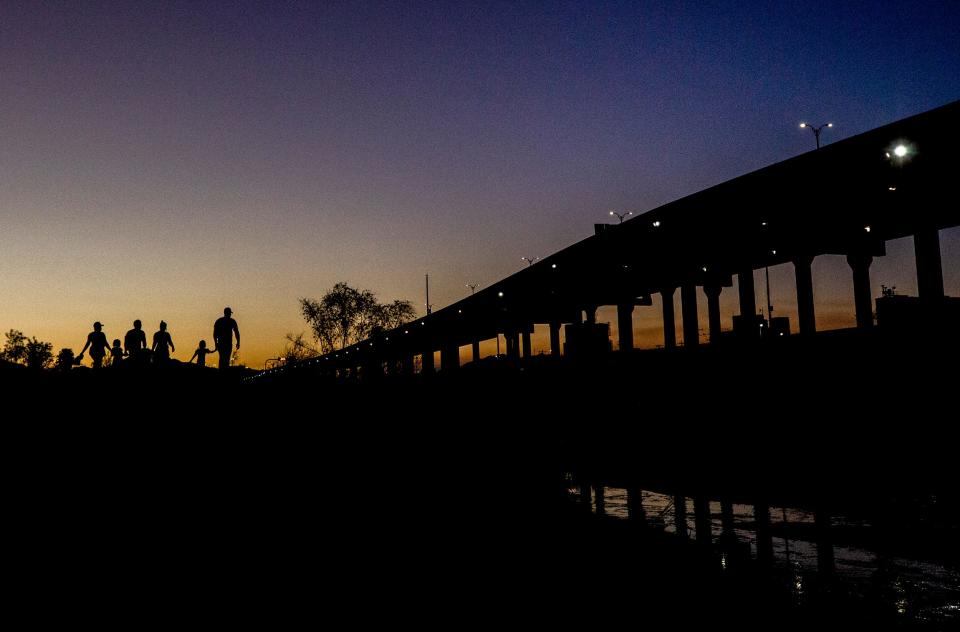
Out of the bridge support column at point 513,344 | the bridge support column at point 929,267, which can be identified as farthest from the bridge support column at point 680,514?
the bridge support column at point 513,344

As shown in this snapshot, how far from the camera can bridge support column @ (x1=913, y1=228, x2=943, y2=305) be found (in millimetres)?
33188

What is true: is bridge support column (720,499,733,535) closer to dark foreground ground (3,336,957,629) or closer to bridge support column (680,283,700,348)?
dark foreground ground (3,336,957,629)

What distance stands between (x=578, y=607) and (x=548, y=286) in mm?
47155

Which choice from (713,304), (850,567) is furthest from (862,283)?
(850,567)

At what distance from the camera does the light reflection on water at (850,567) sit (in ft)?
19.9

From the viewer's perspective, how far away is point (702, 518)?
1054cm

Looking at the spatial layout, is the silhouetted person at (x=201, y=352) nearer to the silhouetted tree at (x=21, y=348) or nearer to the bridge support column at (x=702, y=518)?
the bridge support column at (x=702, y=518)

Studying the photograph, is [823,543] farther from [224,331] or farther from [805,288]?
[805,288]

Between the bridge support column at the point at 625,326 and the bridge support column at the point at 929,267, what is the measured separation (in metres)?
24.5

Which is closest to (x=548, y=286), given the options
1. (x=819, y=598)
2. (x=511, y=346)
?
(x=511, y=346)

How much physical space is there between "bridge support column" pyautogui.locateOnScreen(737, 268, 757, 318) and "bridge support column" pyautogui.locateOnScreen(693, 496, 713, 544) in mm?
33043

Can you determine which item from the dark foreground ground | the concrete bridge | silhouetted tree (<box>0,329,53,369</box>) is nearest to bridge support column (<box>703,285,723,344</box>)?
the concrete bridge

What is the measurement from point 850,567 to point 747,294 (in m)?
38.9

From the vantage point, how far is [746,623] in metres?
5.57
